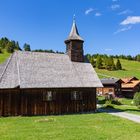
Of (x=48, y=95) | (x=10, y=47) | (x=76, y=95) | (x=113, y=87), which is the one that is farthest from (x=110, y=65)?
(x=48, y=95)

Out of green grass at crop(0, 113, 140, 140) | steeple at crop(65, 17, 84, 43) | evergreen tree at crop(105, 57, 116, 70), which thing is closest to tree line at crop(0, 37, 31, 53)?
evergreen tree at crop(105, 57, 116, 70)

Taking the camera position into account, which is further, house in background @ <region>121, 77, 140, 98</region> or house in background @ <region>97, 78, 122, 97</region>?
house in background @ <region>121, 77, 140, 98</region>

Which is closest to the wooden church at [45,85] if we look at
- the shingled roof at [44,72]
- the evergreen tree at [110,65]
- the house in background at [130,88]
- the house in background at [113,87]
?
the shingled roof at [44,72]

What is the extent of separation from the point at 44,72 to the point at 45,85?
2.62m

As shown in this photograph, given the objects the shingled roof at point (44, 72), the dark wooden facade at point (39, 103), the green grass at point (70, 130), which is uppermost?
the shingled roof at point (44, 72)

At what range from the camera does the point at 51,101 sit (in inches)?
1278

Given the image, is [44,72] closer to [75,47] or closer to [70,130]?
[75,47]

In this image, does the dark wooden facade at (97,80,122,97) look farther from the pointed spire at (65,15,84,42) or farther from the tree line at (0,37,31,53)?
the tree line at (0,37,31,53)

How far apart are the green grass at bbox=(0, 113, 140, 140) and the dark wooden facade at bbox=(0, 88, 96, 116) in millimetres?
4610

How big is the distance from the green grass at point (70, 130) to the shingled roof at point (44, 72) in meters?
6.55

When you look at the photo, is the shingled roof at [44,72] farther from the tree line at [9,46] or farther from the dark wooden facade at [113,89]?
the tree line at [9,46]

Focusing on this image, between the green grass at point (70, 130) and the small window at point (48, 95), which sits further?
the small window at point (48, 95)

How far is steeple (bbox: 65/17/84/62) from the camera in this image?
39.2m

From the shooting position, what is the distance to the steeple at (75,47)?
3916cm
